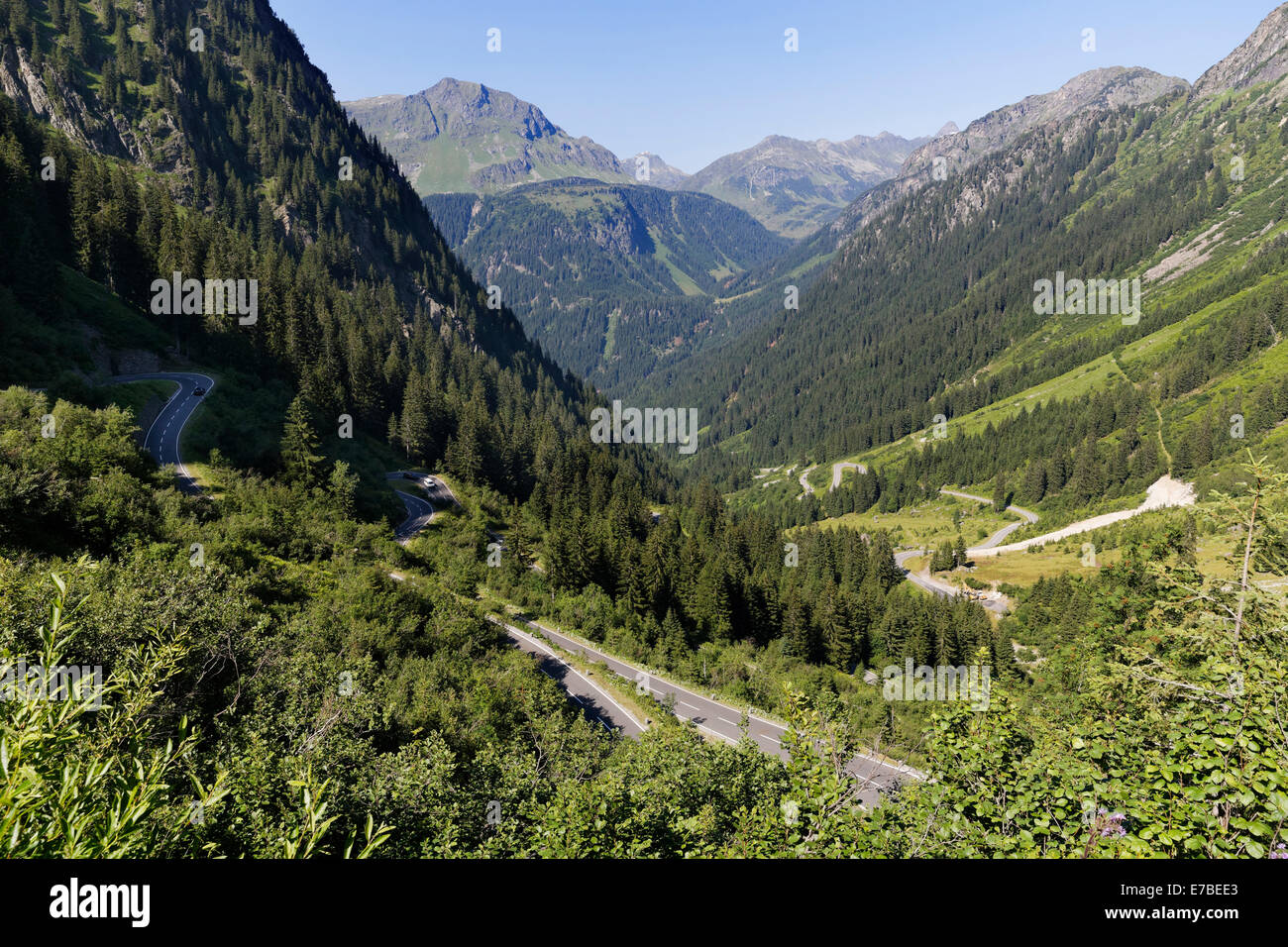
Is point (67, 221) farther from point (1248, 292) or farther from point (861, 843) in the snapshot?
point (1248, 292)

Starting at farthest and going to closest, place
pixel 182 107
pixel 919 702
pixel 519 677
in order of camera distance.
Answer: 1. pixel 182 107
2. pixel 919 702
3. pixel 519 677

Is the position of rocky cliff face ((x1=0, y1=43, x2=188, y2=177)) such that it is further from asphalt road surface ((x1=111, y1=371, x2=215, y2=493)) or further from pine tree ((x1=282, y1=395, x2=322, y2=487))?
pine tree ((x1=282, y1=395, x2=322, y2=487))

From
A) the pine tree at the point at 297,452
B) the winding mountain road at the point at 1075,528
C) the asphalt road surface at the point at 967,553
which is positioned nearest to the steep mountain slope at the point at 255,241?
the pine tree at the point at 297,452

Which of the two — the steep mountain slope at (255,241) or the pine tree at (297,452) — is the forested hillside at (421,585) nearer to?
the pine tree at (297,452)

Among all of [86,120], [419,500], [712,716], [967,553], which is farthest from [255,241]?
[967,553]

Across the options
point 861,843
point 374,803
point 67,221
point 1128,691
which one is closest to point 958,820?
point 861,843

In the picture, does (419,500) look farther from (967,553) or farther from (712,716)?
(967,553)
